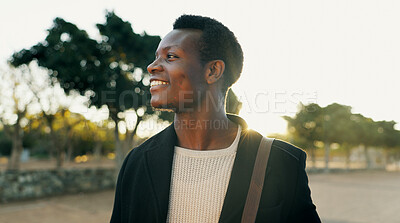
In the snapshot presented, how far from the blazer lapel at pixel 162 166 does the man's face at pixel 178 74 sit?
226 millimetres

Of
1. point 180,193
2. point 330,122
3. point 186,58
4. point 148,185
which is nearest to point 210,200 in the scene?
point 180,193

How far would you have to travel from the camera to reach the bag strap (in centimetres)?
144

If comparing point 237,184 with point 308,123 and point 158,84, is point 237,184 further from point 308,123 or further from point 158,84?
point 308,123

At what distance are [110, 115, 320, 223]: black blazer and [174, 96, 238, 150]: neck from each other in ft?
0.28

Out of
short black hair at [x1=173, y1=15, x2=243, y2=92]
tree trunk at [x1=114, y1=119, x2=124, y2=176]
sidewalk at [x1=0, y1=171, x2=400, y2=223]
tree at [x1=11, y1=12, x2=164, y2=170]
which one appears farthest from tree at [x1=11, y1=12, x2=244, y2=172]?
short black hair at [x1=173, y1=15, x2=243, y2=92]

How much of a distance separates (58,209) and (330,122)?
29.5 m

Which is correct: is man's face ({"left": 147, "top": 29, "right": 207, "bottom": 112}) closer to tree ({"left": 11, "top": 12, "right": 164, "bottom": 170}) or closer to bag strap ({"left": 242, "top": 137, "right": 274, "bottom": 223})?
bag strap ({"left": 242, "top": 137, "right": 274, "bottom": 223})

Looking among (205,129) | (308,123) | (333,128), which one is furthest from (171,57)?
(333,128)

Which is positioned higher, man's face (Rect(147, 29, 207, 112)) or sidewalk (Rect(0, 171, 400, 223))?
man's face (Rect(147, 29, 207, 112))

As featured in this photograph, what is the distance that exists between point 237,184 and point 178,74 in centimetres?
65

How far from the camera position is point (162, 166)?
5.59 feet

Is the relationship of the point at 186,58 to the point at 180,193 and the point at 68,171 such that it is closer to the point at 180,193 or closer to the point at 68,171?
the point at 180,193

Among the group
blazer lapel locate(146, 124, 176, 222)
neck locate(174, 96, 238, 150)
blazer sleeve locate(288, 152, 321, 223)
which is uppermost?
neck locate(174, 96, 238, 150)

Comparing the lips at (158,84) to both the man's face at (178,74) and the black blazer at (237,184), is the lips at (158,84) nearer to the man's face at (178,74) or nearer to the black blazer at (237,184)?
the man's face at (178,74)
